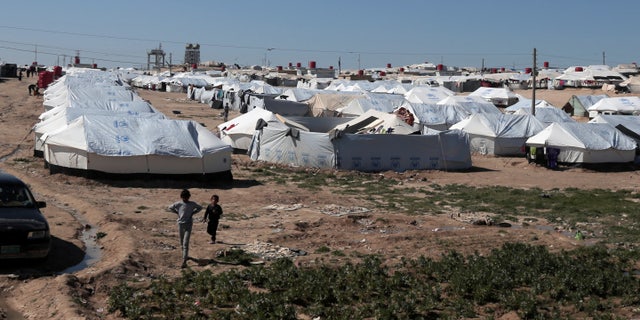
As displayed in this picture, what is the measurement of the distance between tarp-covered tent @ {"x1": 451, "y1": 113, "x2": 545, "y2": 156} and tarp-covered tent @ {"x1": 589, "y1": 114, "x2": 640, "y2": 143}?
9.42ft

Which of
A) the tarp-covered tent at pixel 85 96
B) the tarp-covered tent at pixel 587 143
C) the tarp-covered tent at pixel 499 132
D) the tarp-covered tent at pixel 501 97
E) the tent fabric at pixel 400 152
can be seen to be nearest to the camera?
the tent fabric at pixel 400 152

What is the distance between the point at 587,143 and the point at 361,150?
962 centimetres

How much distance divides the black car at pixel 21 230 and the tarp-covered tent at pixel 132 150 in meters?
10.4

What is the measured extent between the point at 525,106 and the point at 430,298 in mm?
44435

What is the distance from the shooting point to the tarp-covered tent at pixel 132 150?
24688 mm

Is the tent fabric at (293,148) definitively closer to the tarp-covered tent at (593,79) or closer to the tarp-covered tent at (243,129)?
the tarp-covered tent at (243,129)

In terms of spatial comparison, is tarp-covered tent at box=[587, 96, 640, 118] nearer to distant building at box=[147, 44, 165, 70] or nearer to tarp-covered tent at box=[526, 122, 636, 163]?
tarp-covered tent at box=[526, 122, 636, 163]

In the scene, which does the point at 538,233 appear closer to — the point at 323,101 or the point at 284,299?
the point at 284,299

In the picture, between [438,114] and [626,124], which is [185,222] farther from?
[438,114]

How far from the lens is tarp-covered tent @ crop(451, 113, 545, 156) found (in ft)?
125

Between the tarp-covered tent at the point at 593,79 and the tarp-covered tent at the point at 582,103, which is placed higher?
the tarp-covered tent at the point at 593,79

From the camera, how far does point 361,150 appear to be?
31.0 meters

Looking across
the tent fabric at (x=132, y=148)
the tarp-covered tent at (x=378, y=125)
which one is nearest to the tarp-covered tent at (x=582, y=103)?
the tarp-covered tent at (x=378, y=125)

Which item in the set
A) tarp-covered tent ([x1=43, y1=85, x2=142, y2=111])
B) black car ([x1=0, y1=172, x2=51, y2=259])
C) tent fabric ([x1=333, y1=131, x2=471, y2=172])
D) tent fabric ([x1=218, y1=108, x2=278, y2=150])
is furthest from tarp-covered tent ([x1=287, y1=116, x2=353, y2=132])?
black car ([x1=0, y1=172, x2=51, y2=259])
